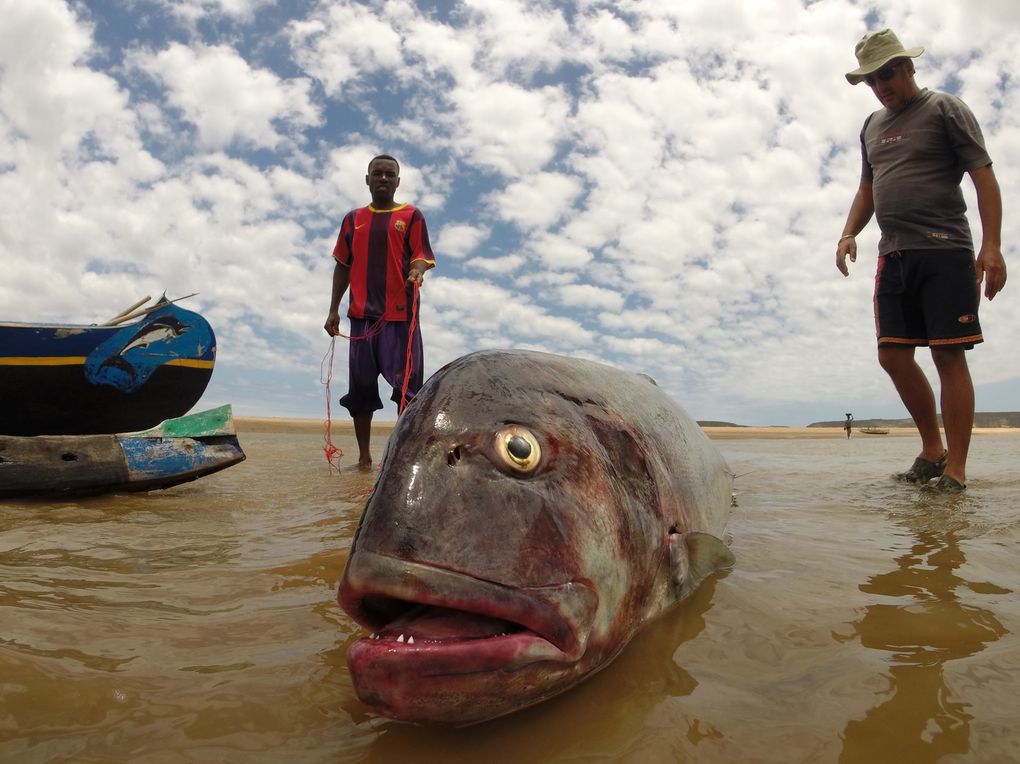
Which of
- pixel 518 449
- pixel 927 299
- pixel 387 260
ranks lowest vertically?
pixel 518 449

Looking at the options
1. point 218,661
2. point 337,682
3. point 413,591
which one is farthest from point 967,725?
point 218,661

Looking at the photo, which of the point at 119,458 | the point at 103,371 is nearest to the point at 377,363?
the point at 119,458

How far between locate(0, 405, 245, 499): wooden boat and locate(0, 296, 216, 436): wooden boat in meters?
1.69

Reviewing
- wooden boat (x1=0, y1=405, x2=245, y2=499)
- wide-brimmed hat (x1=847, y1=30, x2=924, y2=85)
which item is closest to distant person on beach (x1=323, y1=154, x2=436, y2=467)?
wooden boat (x1=0, y1=405, x2=245, y2=499)

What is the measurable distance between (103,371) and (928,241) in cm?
652

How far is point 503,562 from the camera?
131 centimetres

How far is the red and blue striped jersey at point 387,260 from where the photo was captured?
18.9 feet

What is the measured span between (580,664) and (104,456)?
3.95 m

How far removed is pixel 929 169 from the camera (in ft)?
14.0

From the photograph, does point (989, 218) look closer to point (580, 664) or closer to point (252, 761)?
point (580, 664)

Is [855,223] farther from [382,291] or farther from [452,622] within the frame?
[452,622]

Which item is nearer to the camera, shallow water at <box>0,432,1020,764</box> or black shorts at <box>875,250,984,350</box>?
shallow water at <box>0,432,1020,764</box>

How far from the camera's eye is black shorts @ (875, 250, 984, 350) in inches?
161

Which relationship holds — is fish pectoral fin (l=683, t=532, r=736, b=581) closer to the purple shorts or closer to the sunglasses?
the sunglasses
